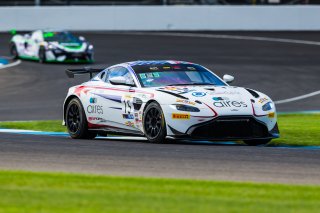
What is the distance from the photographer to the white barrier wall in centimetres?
4316

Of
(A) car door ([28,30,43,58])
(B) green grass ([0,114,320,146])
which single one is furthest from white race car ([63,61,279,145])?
(A) car door ([28,30,43,58])

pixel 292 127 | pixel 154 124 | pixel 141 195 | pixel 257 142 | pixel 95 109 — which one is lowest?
pixel 292 127

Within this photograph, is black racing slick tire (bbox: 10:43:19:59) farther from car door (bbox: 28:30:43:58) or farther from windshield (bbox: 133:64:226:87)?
windshield (bbox: 133:64:226:87)

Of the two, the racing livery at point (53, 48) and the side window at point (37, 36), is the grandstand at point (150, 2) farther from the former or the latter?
the side window at point (37, 36)

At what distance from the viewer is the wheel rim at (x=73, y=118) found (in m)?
15.7

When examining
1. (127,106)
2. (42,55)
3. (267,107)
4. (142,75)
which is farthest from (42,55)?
(267,107)

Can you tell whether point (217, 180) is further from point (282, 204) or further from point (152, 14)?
point (152, 14)

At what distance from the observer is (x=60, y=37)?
34406 millimetres

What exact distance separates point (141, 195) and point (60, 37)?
2598 cm

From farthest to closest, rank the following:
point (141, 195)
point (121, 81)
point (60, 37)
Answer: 1. point (60, 37)
2. point (121, 81)
3. point (141, 195)

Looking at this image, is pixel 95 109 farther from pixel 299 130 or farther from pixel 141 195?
pixel 141 195

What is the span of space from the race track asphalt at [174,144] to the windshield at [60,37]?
0.99 meters

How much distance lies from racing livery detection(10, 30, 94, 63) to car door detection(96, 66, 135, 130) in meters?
18.1

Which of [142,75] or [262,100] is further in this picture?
[142,75]
